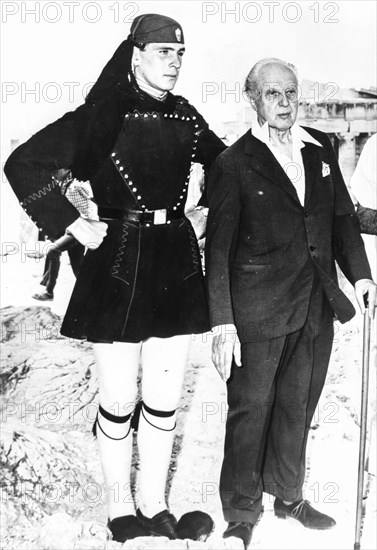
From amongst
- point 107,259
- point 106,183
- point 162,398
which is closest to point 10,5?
point 106,183

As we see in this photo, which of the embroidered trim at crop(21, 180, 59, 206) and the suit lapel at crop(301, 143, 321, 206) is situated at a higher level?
the suit lapel at crop(301, 143, 321, 206)

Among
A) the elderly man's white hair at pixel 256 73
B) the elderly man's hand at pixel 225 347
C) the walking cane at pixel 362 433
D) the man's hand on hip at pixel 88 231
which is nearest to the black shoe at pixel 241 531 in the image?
the walking cane at pixel 362 433

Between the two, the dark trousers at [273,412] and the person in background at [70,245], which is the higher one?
the person in background at [70,245]

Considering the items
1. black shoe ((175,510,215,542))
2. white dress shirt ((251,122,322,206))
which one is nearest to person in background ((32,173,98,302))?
white dress shirt ((251,122,322,206))

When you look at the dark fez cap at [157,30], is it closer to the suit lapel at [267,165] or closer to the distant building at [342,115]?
the suit lapel at [267,165]

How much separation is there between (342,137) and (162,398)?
54.3 inches

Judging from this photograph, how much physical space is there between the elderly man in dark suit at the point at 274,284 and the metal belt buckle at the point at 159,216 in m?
0.20

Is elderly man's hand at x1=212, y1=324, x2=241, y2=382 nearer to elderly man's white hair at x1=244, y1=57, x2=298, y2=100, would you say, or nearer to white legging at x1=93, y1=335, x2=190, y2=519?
white legging at x1=93, y1=335, x2=190, y2=519

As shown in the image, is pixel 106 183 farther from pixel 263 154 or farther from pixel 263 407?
pixel 263 407

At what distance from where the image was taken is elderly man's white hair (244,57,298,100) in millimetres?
2941

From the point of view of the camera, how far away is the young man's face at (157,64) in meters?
2.80

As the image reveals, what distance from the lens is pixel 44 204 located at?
2.68 metres

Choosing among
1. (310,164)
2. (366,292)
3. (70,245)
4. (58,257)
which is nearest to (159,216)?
(70,245)

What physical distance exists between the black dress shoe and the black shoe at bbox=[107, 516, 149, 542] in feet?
1.91
